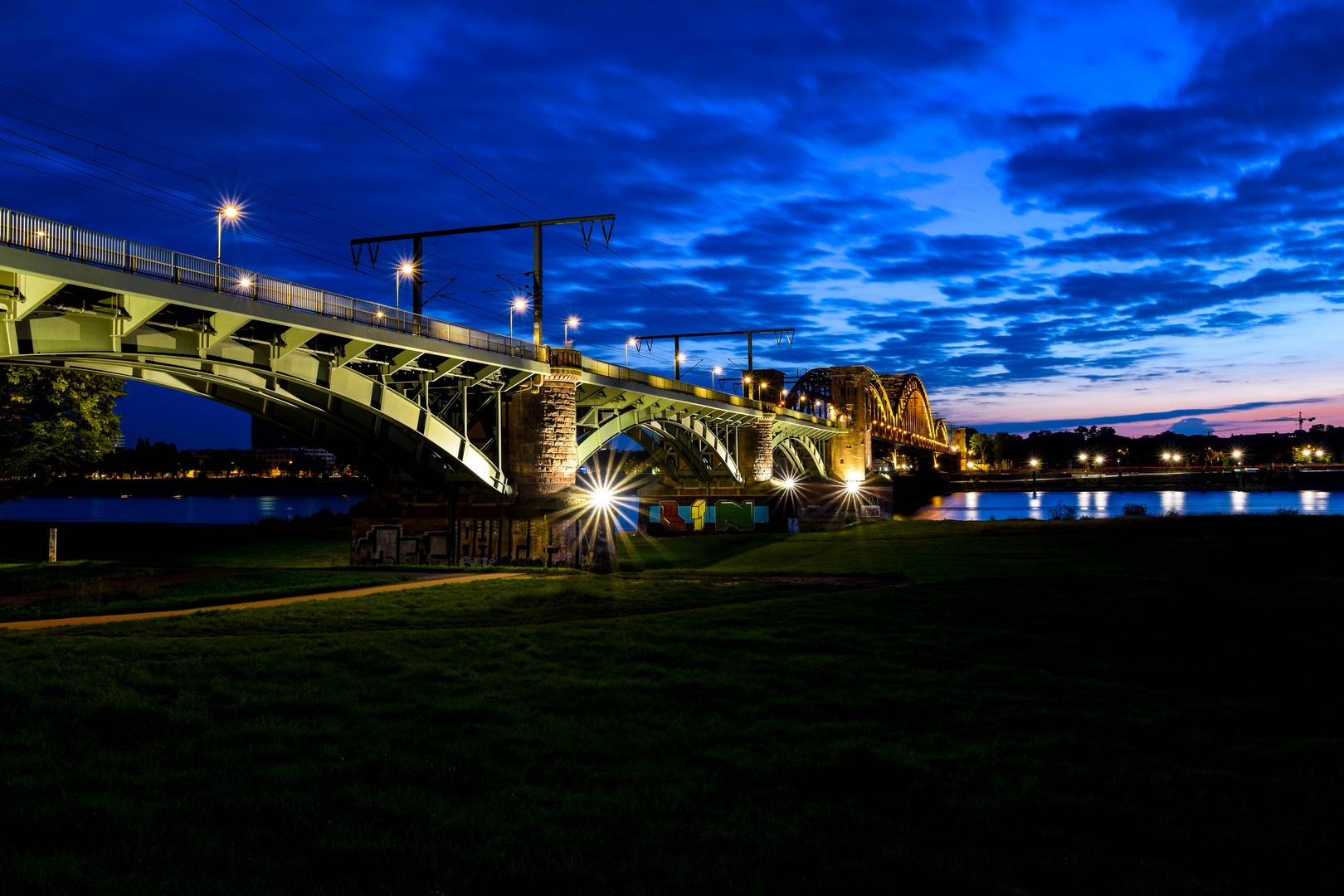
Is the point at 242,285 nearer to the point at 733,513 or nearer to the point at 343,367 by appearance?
the point at 343,367

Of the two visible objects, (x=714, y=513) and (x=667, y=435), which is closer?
(x=667, y=435)

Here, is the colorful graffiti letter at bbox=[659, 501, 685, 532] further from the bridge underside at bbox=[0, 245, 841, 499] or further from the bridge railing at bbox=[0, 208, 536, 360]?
the bridge railing at bbox=[0, 208, 536, 360]

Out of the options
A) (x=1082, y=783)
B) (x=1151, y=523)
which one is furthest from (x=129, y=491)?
(x=1082, y=783)

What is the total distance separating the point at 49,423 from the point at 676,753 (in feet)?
134

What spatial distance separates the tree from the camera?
36406 mm

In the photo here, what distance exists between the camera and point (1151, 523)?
39281 mm

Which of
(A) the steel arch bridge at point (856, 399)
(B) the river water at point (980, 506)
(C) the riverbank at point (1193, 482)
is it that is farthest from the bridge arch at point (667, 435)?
(C) the riverbank at point (1193, 482)

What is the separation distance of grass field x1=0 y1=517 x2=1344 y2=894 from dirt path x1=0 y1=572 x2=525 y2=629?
1.32 m

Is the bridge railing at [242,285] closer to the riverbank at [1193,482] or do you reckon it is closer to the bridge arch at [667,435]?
the bridge arch at [667,435]

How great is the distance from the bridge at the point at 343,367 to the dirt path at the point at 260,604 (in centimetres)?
845

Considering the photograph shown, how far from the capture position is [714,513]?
232 feet

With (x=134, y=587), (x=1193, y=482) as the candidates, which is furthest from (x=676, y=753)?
(x=1193, y=482)

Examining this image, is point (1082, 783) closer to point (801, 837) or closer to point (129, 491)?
point (801, 837)

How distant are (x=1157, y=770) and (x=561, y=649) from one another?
854 centimetres
